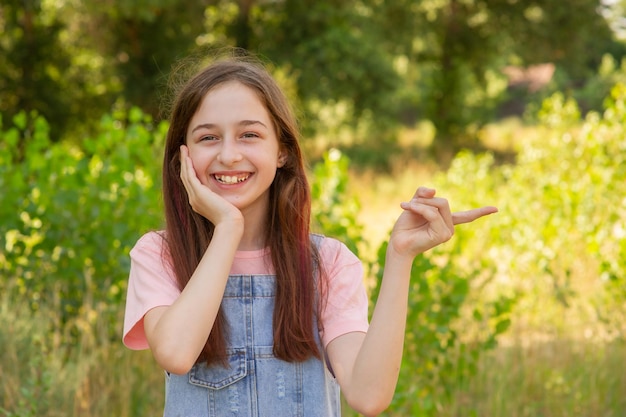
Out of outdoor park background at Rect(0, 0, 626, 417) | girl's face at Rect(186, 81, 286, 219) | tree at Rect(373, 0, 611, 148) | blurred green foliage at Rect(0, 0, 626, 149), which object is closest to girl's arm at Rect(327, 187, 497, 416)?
girl's face at Rect(186, 81, 286, 219)

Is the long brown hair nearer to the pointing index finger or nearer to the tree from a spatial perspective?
the pointing index finger

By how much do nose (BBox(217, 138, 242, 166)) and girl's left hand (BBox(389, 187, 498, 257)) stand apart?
41cm

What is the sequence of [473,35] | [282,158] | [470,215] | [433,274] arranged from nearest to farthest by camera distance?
[470,215], [282,158], [433,274], [473,35]

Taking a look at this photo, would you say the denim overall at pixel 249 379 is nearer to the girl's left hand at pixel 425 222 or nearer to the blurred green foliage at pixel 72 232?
the girl's left hand at pixel 425 222

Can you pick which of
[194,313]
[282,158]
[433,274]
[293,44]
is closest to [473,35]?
[293,44]

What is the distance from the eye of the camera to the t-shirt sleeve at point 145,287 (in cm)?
168

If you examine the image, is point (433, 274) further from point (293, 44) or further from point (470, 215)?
point (293, 44)

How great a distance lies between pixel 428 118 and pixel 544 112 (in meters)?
9.65

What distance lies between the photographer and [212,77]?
5.96ft

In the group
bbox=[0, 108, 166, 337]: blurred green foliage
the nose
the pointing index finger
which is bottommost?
the pointing index finger

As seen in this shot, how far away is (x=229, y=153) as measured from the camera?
5.66 ft

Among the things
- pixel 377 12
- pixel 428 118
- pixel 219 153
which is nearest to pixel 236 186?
pixel 219 153

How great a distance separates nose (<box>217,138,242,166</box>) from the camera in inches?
67.9

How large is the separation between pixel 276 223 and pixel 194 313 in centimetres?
41
